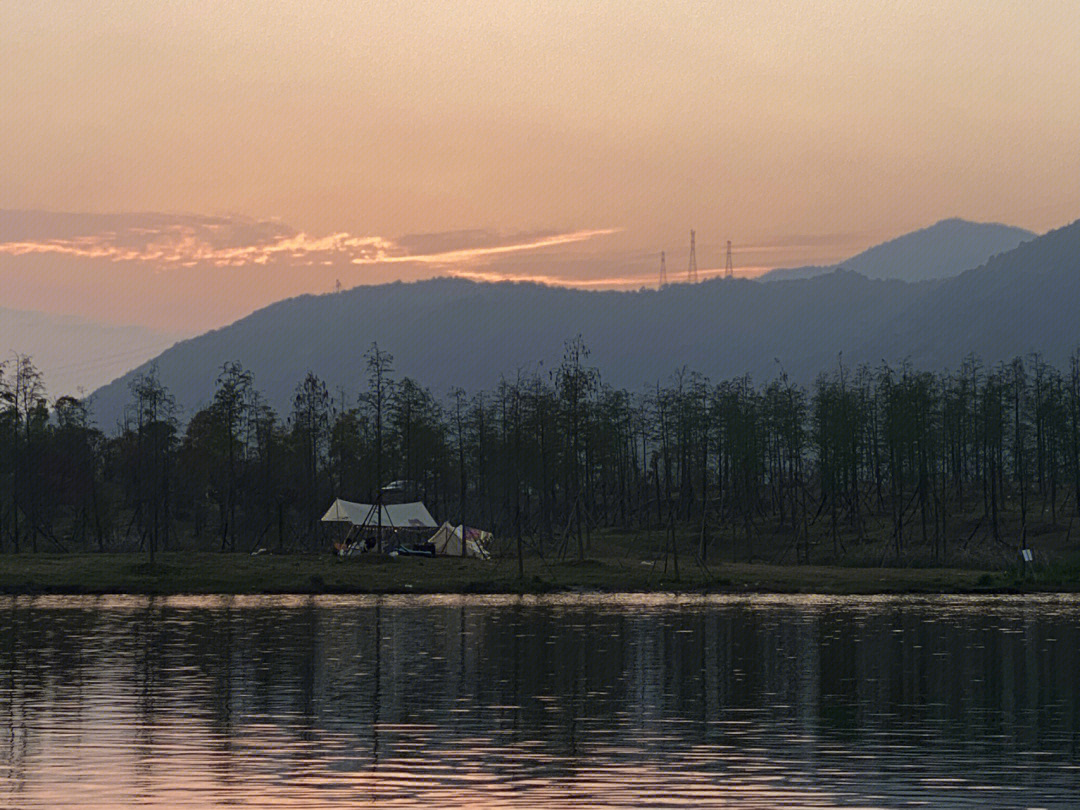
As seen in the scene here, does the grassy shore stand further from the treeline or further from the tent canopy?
the treeline

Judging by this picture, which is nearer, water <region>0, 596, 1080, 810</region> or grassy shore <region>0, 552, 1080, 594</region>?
water <region>0, 596, 1080, 810</region>

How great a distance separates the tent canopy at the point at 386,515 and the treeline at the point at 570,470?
7607 mm

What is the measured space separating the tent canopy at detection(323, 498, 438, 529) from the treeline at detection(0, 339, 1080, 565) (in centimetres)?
Answer: 761

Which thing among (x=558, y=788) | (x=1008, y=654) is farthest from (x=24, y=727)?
(x=1008, y=654)

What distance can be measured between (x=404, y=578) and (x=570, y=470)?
46.4m

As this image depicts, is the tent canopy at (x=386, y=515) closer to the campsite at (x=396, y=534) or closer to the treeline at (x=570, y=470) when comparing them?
the campsite at (x=396, y=534)

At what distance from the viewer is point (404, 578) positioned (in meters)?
102

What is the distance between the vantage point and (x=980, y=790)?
27.7 metres

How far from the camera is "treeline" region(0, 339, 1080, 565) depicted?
13762 cm

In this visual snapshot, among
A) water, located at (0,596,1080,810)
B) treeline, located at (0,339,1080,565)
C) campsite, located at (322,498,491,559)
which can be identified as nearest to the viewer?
water, located at (0,596,1080,810)

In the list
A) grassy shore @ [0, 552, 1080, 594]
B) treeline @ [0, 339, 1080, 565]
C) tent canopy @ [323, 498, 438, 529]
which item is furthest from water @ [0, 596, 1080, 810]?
treeline @ [0, 339, 1080, 565]

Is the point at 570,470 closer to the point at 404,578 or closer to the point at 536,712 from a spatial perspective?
the point at 404,578

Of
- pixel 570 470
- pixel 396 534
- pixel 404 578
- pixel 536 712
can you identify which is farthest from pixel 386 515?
pixel 536 712

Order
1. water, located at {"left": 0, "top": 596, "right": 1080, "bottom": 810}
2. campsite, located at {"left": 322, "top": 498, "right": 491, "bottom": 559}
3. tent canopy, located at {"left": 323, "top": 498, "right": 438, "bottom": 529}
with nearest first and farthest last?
water, located at {"left": 0, "top": 596, "right": 1080, "bottom": 810}
campsite, located at {"left": 322, "top": 498, "right": 491, "bottom": 559}
tent canopy, located at {"left": 323, "top": 498, "right": 438, "bottom": 529}
